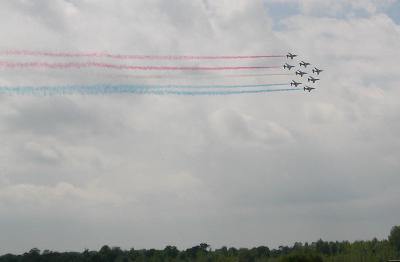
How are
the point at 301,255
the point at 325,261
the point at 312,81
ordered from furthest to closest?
the point at 325,261
the point at 301,255
the point at 312,81

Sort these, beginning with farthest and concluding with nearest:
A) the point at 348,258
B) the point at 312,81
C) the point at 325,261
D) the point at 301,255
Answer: the point at 348,258
the point at 325,261
the point at 301,255
the point at 312,81

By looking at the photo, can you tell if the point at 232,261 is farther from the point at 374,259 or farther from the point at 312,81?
the point at 312,81

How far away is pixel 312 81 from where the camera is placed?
117 meters

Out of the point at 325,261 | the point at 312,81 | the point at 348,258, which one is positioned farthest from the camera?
the point at 348,258

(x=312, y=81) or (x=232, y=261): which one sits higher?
(x=312, y=81)

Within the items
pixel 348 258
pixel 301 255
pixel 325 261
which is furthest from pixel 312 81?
pixel 348 258

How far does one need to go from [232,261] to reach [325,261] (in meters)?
33.4

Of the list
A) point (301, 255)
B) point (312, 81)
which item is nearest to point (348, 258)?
point (301, 255)

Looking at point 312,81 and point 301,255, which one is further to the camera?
point 301,255

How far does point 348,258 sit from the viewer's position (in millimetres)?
195000

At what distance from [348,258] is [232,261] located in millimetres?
35382

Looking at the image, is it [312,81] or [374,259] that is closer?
[312,81]

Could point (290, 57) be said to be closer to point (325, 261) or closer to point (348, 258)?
point (325, 261)

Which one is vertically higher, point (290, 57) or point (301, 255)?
point (290, 57)
